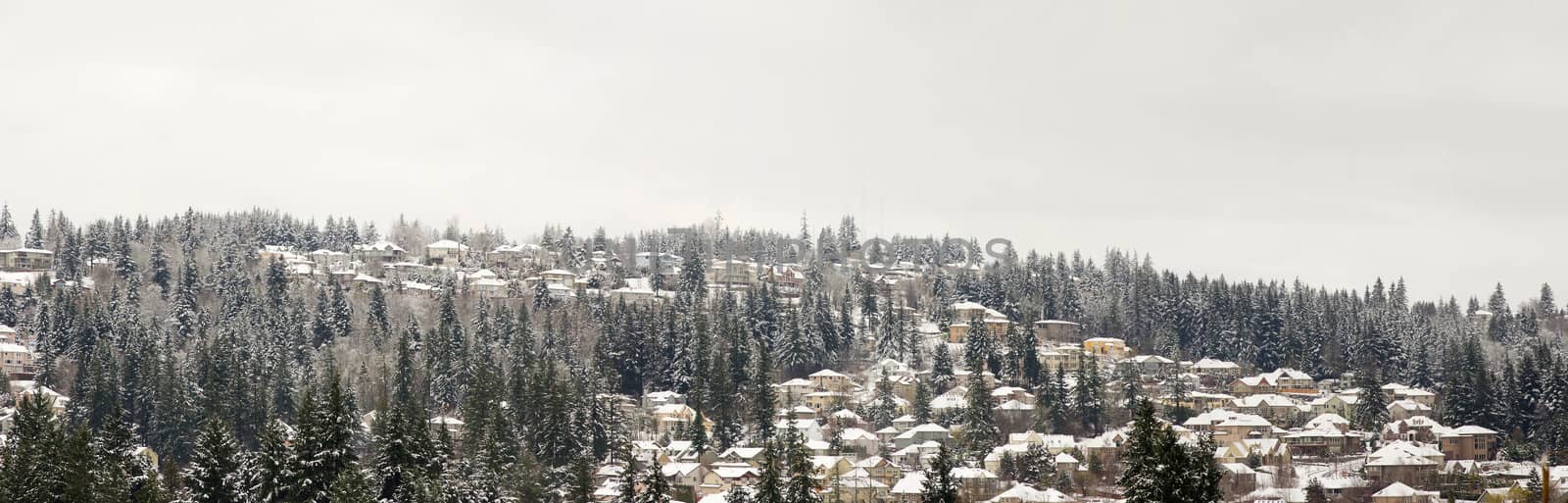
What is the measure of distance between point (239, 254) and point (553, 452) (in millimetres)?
92179

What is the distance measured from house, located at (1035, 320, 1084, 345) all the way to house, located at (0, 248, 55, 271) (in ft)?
372

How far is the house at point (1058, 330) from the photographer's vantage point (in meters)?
178

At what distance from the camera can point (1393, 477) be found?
11262 cm

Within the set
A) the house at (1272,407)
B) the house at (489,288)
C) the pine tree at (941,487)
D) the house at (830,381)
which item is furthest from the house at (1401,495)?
the house at (489,288)

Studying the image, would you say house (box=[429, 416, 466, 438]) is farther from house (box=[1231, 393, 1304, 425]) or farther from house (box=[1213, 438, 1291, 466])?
house (box=[1231, 393, 1304, 425])

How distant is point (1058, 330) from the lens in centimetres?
17950

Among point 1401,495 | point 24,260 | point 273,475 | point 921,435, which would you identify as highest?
point 24,260

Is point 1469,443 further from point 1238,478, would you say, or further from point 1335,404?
point 1335,404

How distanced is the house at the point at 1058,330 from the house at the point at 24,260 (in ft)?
372

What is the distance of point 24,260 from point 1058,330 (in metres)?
118

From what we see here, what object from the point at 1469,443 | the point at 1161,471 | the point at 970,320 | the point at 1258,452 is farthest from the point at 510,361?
the point at 1161,471

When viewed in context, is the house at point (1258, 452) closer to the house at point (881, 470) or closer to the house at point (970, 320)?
the house at point (881, 470)

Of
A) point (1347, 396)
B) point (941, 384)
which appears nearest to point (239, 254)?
point (941, 384)

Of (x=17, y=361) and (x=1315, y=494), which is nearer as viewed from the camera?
(x=1315, y=494)
